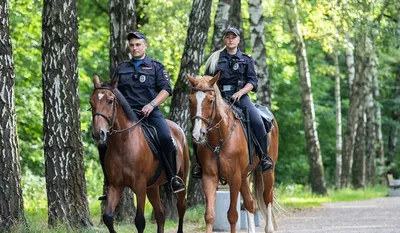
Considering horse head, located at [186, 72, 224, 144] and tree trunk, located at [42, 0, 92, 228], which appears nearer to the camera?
horse head, located at [186, 72, 224, 144]

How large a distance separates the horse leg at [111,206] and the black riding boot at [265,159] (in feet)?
9.43

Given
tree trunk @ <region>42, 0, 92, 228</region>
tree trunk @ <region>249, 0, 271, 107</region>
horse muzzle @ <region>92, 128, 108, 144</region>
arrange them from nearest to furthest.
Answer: horse muzzle @ <region>92, 128, 108, 144</region> < tree trunk @ <region>42, 0, 92, 228</region> < tree trunk @ <region>249, 0, 271, 107</region>

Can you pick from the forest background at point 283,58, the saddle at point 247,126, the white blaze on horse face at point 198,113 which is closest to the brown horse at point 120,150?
the white blaze on horse face at point 198,113

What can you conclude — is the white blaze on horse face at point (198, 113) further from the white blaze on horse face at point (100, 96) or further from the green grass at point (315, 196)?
the green grass at point (315, 196)

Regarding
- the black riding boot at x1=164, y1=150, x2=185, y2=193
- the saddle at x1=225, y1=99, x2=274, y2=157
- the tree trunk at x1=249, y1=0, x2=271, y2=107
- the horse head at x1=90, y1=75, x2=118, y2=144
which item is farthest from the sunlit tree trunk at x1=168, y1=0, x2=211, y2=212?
the horse head at x1=90, y1=75, x2=118, y2=144

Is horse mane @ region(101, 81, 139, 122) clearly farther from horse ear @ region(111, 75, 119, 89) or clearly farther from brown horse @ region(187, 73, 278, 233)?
brown horse @ region(187, 73, 278, 233)

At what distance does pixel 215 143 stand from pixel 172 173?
91 cm

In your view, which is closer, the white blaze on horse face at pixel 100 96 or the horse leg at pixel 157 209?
the white blaze on horse face at pixel 100 96

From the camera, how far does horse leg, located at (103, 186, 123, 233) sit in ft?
40.9

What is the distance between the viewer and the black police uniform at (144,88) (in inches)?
535

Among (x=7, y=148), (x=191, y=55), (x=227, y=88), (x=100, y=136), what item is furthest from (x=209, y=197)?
(x=191, y=55)

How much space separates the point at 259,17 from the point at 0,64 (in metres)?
13.0

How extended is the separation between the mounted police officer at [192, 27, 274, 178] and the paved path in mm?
3599

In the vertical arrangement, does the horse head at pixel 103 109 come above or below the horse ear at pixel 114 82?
below
